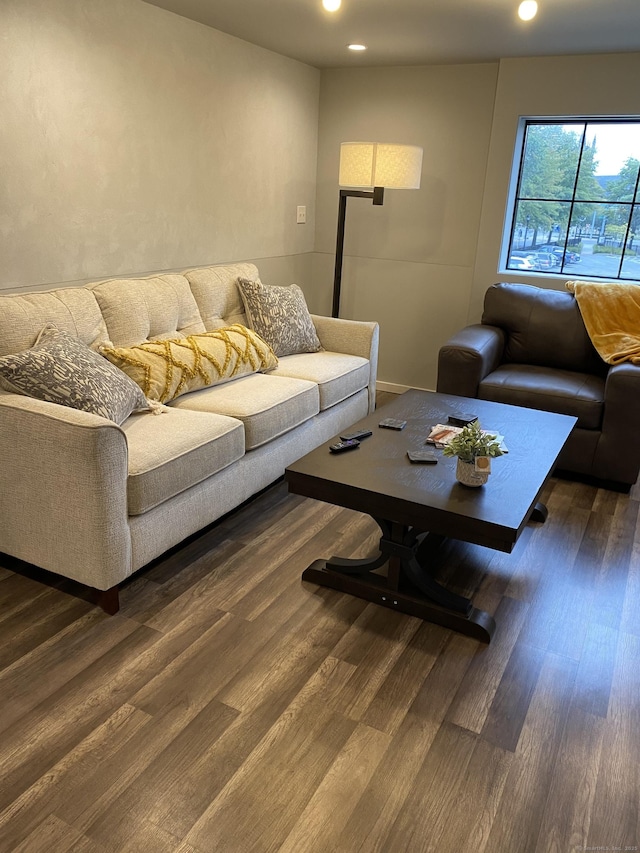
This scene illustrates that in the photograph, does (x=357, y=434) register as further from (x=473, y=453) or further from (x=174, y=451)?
(x=174, y=451)

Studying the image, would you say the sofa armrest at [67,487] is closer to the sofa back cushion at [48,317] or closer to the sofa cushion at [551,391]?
the sofa back cushion at [48,317]

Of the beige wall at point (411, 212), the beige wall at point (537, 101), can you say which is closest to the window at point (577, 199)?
the beige wall at point (537, 101)

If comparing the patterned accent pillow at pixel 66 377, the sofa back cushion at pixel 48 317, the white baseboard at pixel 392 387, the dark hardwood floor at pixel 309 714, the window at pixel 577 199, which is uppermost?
the window at pixel 577 199

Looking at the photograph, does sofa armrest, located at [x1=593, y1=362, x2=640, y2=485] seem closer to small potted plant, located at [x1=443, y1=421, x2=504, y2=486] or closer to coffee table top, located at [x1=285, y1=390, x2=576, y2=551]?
coffee table top, located at [x1=285, y1=390, x2=576, y2=551]

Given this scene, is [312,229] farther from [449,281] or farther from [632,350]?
[632,350]

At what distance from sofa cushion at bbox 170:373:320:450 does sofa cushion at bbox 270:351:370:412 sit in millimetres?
91

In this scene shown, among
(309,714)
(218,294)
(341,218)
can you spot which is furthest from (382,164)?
(309,714)

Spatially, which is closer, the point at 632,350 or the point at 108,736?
the point at 108,736

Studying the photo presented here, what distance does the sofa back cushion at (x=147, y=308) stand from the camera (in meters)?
2.95

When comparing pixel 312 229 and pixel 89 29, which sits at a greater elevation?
pixel 89 29

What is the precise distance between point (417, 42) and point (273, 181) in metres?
1.21

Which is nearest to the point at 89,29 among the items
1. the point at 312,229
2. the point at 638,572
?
the point at 312,229

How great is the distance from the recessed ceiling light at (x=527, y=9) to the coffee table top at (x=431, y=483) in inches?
73.5

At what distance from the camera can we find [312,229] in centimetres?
501
